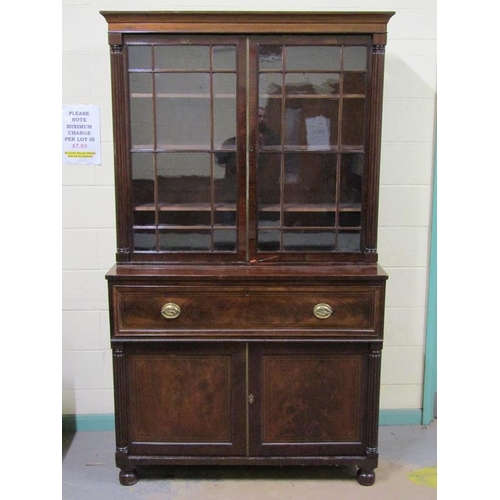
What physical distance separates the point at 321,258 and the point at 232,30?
3.30ft

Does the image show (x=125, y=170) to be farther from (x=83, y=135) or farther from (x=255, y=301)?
(x=255, y=301)

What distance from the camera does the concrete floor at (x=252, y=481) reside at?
7.91 ft

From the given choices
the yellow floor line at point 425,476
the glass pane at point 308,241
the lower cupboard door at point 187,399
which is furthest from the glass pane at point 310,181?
the yellow floor line at point 425,476

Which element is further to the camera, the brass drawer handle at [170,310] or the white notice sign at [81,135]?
the white notice sign at [81,135]

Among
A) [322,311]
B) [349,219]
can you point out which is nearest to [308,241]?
[349,219]

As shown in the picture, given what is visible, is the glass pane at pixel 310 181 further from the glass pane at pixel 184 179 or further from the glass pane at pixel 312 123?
the glass pane at pixel 184 179

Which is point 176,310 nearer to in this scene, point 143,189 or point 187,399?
point 187,399

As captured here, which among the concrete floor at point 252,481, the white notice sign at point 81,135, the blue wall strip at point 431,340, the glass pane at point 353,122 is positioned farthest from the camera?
the blue wall strip at point 431,340

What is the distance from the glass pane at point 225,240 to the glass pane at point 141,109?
0.48 metres

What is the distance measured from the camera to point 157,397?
7.92 feet

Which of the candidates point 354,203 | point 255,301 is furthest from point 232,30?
point 255,301

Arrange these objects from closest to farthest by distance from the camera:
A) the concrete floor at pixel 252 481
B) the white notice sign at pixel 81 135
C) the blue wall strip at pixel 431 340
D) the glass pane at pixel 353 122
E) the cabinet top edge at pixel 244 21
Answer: the cabinet top edge at pixel 244 21
the glass pane at pixel 353 122
the concrete floor at pixel 252 481
the white notice sign at pixel 81 135
the blue wall strip at pixel 431 340

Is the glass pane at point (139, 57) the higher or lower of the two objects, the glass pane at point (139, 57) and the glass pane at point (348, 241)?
the higher

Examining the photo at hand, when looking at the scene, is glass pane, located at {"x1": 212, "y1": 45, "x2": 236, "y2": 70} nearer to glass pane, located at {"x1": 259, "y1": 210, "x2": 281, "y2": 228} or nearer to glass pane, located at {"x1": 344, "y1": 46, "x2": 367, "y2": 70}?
glass pane, located at {"x1": 344, "y1": 46, "x2": 367, "y2": 70}
